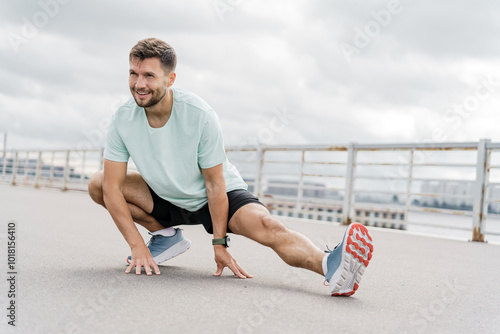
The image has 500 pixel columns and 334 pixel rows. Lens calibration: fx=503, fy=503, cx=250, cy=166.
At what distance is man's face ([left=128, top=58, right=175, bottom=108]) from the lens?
179 centimetres

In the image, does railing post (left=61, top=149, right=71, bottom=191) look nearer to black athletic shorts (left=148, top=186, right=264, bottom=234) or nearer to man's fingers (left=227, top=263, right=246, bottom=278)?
black athletic shorts (left=148, top=186, right=264, bottom=234)

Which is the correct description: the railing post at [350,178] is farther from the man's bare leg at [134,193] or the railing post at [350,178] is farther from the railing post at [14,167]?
the railing post at [14,167]

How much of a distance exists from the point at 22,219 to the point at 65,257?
6.16 feet

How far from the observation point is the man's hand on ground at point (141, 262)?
1.80 meters

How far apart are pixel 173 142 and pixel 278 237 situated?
21.0 inches

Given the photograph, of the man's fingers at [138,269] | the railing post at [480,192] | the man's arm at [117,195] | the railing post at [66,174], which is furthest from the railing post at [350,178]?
the railing post at [66,174]

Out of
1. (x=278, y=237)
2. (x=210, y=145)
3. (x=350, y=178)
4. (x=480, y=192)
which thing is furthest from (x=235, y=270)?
(x=350, y=178)

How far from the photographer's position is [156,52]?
5.90ft

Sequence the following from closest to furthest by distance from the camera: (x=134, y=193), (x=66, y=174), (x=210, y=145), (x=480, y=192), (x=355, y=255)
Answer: (x=355, y=255) < (x=210, y=145) < (x=134, y=193) < (x=480, y=192) < (x=66, y=174)

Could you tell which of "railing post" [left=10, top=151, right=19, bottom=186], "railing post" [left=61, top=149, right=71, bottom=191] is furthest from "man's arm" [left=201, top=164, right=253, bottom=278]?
"railing post" [left=10, top=151, right=19, bottom=186]

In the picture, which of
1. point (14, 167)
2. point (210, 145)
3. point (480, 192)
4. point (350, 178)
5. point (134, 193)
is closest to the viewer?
point (210, 145)

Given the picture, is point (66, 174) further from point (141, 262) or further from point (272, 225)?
point (272, 225)

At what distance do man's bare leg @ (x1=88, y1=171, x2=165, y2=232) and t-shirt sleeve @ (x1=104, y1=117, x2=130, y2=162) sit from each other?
0.47 ft

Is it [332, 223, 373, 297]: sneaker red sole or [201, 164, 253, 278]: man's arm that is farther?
[201, 164, 253, 278]: man's arm
